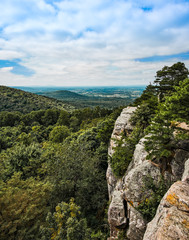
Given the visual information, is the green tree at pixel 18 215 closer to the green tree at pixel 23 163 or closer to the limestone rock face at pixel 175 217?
the green tree at pixel 23 163

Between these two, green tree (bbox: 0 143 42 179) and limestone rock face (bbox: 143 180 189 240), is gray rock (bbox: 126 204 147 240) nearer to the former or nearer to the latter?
limestone rock face (bbox: 143 180 189 240)

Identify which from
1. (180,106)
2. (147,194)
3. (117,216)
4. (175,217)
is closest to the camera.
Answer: (175,217)

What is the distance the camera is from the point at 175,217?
4801 mm

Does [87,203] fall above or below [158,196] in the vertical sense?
below

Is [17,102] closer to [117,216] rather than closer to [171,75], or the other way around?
[171,75]

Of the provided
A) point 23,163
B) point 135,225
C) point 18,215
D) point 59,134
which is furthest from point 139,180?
point 59,134

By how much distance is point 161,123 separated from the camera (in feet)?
27.9

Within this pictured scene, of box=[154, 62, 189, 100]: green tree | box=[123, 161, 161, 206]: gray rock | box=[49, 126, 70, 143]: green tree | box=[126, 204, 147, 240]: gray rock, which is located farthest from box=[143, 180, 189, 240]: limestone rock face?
box=[49, 126, 70, 143]: green tree

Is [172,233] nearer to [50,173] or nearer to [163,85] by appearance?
[50,173]

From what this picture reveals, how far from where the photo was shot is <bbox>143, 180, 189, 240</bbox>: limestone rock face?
435cm

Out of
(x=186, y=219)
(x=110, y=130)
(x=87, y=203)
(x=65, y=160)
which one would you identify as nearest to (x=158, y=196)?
(x=186, y=219)

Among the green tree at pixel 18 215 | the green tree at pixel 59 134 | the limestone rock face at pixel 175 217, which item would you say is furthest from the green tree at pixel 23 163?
the green tree at pixel 59 134

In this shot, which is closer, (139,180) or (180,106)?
(180,106)

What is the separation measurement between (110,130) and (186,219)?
59.4ft
